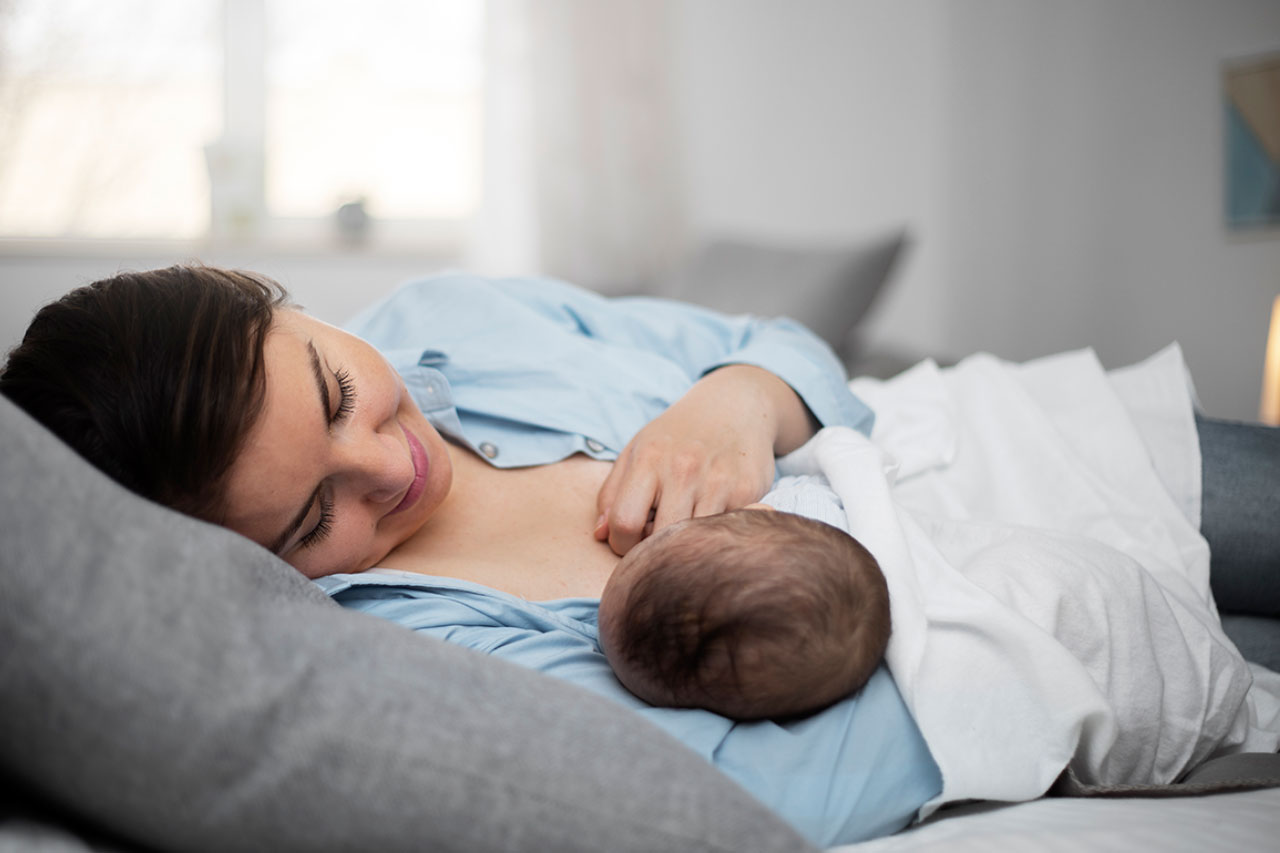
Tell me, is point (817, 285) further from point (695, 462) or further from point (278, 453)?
point (278, 453)

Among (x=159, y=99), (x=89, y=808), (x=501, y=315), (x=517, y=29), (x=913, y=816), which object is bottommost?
(x=913, y=816)

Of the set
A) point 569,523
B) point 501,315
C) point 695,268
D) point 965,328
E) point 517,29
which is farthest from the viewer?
point 965,328

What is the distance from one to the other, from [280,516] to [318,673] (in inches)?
13.0

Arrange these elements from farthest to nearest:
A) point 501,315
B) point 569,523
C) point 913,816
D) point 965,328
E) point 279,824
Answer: point 965,328 → point 501,315 → point 569,523 → point 913,816 → point 279,824

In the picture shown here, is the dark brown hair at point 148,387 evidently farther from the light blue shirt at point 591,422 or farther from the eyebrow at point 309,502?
the light blue shirt at point 591,422

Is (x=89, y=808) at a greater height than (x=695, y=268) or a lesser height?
lesser

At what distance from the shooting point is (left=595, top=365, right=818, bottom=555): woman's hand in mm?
1011

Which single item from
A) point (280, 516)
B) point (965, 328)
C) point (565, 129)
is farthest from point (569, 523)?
point (965, 328)

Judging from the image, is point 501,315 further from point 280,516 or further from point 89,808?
point 89,808

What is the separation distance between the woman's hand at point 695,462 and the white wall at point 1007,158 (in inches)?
110

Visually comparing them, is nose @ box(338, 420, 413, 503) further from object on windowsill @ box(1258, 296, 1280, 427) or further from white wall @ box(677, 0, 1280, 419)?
white wall @ box(677, 0, 1280, 419)

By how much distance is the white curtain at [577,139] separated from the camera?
3.88 meters

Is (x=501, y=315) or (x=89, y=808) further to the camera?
(x=501, y=315)

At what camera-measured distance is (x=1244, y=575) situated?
1.15 meters
